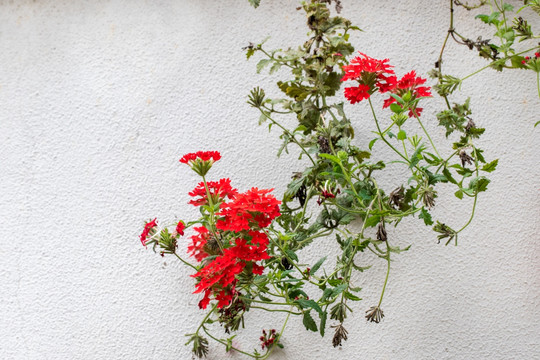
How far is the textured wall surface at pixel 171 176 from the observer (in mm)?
1276

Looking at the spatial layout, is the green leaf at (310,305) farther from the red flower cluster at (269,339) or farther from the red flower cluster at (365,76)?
the red flower cluster at (365,76)

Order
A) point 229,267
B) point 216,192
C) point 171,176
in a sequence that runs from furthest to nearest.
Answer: point 171,176 < point 216,192 < point 229,267

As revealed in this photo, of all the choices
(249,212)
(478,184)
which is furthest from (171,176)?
(478,184)

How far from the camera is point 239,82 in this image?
1.45m

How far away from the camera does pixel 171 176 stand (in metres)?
1.41

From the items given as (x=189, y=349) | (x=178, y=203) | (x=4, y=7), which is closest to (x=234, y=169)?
(x=178, y=203)

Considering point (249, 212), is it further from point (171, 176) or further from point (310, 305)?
point (171, 176)

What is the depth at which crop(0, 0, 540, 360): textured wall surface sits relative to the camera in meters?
1.28

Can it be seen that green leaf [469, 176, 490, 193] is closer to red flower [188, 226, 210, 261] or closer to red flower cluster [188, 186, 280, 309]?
red flower cluster [188, 186, 280, 309]

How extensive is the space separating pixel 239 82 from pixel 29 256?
0.80 m

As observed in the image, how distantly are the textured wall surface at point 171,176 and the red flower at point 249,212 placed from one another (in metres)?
0.42

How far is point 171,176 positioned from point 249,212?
53cm

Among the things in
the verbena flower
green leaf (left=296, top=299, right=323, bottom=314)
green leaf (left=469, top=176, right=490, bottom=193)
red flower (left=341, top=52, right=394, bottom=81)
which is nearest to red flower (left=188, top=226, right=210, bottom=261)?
the verbena flower

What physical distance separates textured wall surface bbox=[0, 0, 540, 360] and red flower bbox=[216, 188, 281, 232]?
0.42m
